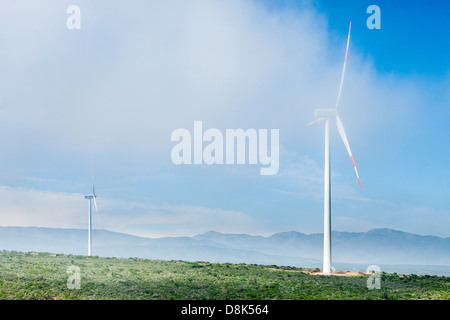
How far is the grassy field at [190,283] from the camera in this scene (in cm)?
4944

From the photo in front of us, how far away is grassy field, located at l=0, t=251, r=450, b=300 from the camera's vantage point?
49.4 meters

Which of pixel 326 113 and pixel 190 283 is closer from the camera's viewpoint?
pixel 190 283

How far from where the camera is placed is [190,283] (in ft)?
190

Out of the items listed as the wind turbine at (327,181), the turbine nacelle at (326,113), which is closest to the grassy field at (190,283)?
the wind turbine at (327,181)

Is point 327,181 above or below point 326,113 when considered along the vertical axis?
below

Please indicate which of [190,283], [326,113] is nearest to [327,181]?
[326,113]

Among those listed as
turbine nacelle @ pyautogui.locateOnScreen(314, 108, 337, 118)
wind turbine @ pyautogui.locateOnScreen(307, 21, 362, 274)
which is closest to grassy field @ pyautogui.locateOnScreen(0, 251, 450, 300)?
wind turbine @ pyautogui.locateOnScreen(307, 21, 362, 274)

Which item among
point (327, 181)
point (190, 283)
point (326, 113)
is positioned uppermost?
point (326, 113)

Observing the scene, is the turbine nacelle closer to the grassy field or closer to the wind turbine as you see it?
the wind turbine

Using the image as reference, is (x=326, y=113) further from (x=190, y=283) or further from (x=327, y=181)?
(x=190, y=283)

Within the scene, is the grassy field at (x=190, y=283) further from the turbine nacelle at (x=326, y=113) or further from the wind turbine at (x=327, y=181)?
the turbine nacelle at (x=326, y=113)
